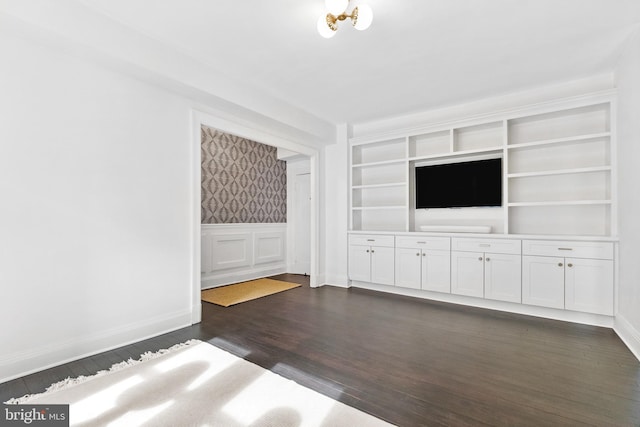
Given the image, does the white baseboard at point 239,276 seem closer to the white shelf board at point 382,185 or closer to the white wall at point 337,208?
the white wall at point 337,208

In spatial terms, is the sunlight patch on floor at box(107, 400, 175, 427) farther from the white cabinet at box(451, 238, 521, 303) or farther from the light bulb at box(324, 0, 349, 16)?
the white cabinet at box(451, 238, 521, 303)

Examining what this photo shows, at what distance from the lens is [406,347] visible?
2609 millimetres

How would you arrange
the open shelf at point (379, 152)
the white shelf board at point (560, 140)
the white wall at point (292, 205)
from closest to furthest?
the white shelf board at point (560, 140) → the open shelf at point (379, 152) → the white wall at point (292, 205)

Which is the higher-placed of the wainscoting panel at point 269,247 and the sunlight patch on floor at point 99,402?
the wainscoting panel at point 269,247

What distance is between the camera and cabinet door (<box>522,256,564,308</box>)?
3258mm

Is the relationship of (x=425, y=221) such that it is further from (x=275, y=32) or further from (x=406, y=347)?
(x=275, y=32)

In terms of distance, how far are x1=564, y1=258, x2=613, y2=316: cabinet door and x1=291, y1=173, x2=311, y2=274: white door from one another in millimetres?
4112

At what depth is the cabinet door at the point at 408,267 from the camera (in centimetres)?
421

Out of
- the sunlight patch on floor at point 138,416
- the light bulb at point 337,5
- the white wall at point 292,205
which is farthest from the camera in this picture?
the white wall at point 292,205

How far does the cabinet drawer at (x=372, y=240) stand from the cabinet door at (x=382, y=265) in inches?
2.9

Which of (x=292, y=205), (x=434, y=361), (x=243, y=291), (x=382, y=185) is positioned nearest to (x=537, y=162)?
(x=382, y=185)

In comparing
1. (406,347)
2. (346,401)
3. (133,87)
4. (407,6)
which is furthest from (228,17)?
(406,347)

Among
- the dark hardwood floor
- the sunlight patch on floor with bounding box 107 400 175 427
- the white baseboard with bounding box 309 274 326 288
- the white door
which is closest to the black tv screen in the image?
the dark hardwood floor

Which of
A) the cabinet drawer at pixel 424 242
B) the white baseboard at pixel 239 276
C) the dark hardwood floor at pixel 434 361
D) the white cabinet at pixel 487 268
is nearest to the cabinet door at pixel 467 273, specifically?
the white cabinet at pixel 487 268
